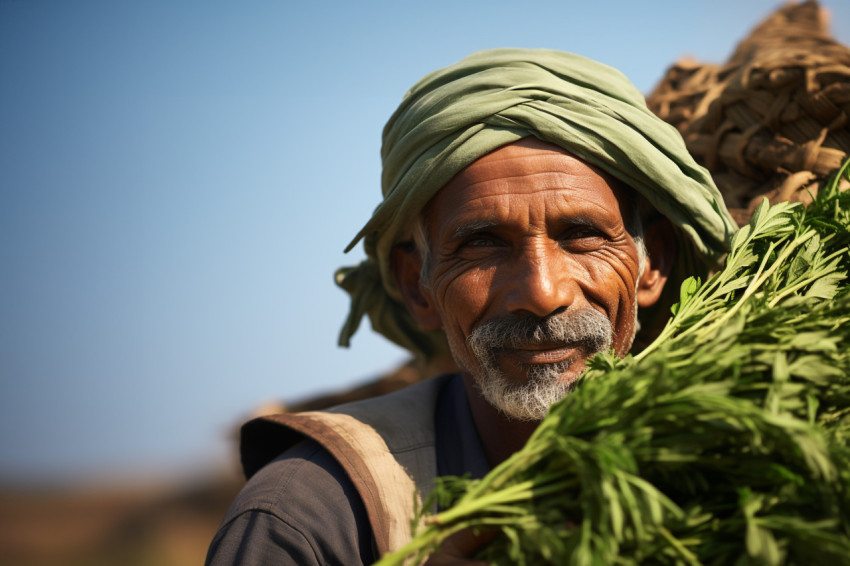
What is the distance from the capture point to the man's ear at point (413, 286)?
2850 mm

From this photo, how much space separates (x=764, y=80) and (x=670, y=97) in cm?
80

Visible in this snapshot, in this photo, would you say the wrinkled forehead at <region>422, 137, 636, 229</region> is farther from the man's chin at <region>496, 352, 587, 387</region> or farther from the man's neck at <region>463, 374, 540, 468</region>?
the man's neck at <region>463, 374, 540, 468</region>

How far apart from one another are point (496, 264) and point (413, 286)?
0.66m

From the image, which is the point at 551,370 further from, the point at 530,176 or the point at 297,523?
the point at 297,523

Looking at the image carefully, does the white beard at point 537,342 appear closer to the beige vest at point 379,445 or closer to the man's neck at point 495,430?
the man's neck at point 495,430

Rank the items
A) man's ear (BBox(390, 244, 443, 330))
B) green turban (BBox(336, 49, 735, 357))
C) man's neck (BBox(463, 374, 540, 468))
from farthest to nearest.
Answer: man's ear (BBox(390, 244, 443, 330)) → man's neck (BBox(463, 374, 540, 468)) → green turban (BBox(336, 49, 735, 357))

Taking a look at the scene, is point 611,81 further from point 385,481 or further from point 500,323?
point 385,481

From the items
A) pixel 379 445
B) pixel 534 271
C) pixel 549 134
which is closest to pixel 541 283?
pixel 534 271

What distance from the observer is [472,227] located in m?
2.38

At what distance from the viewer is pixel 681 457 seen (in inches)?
48.8

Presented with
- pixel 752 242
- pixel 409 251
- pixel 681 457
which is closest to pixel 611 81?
pixel 752 242

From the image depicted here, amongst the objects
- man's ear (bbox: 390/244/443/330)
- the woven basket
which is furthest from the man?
the woven basket

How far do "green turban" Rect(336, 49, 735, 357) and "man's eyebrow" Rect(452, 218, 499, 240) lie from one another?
190 mm

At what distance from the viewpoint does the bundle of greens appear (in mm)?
1148
